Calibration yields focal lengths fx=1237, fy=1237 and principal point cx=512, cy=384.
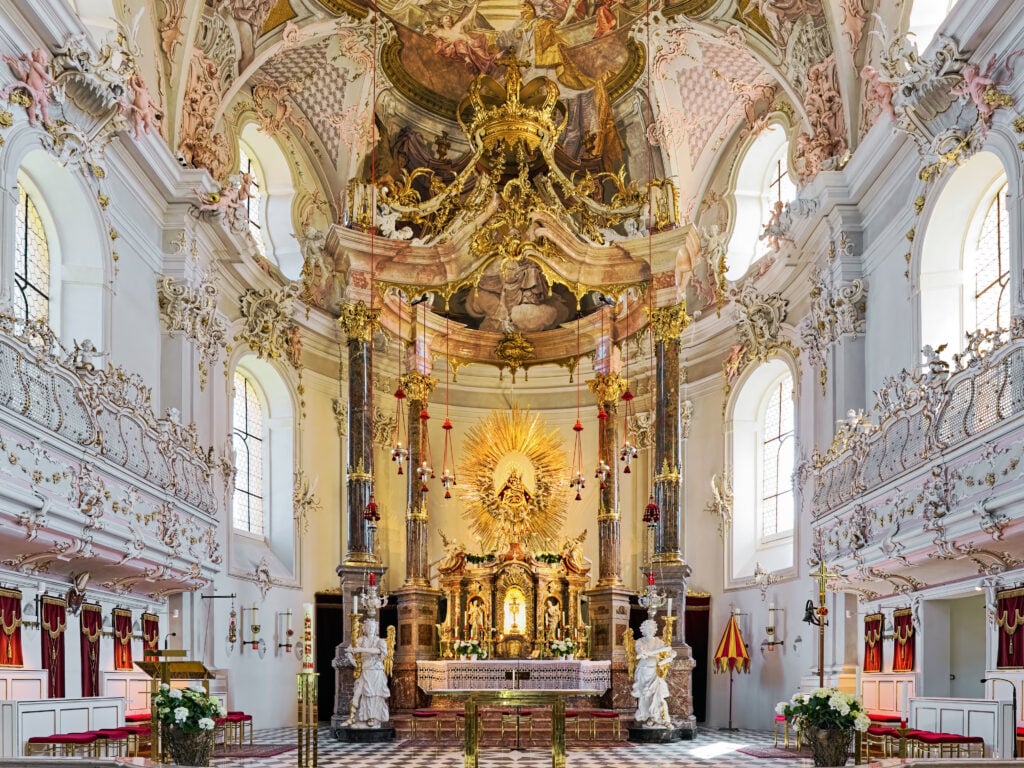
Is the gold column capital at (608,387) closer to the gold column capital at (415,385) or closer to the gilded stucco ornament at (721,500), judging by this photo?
the gilded stucco ornament at (721,500)

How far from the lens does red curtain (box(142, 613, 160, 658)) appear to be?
16844 mm

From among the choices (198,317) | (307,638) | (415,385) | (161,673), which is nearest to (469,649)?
(415,385)

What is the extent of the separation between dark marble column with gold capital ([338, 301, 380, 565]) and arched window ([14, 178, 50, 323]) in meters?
6.00

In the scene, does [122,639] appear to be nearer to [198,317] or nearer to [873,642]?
[198,317]

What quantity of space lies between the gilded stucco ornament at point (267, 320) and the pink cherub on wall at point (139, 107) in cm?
490

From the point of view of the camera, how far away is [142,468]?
1512 centimetres

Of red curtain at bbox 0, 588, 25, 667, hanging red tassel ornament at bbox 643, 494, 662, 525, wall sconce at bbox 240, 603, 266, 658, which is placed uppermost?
hanging red tassel ornament at bbox 643, 494, 662, 525

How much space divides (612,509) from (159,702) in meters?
12.2

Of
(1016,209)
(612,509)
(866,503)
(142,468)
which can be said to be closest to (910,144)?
(1016,209)

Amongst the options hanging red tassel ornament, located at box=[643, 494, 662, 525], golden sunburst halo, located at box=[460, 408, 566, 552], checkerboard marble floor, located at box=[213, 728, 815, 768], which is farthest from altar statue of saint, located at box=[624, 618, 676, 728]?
golden sunburst halo, located at box=[460, 408, 566, 552]

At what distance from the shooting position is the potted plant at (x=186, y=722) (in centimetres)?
1077

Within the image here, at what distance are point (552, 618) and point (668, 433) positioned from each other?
423 centimetres

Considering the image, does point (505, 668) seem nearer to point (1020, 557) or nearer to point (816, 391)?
point (816, 391)

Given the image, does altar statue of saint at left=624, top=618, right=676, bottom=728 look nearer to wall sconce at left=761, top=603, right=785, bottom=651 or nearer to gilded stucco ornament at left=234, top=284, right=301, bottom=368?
wall sconce at left=761, top=603, right=785, bottom=651
